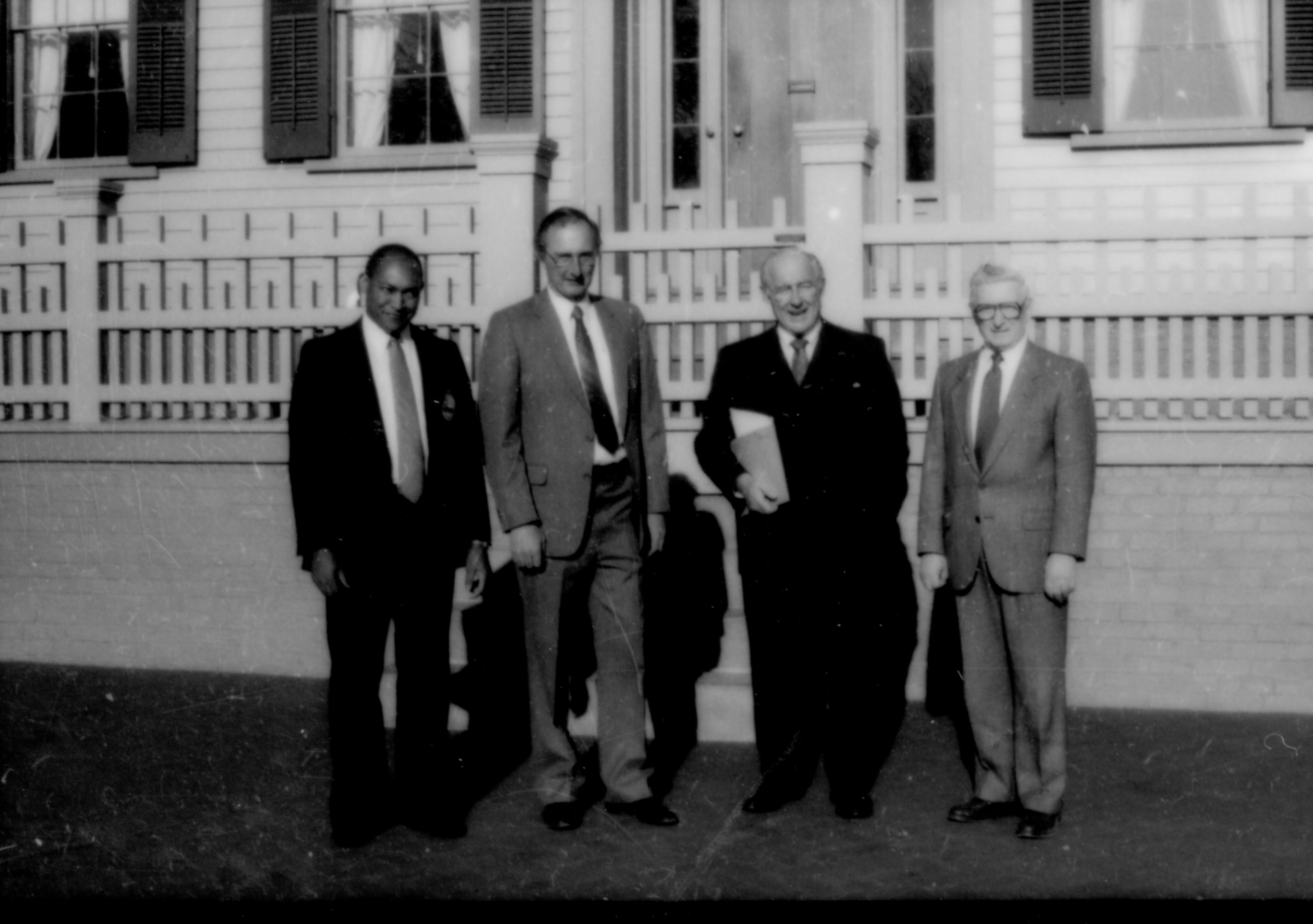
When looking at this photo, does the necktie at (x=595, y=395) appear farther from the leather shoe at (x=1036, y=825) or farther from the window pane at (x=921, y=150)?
the window pane at (x=921, y=150)

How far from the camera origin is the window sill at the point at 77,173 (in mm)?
11828

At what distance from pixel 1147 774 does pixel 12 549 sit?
6098mm

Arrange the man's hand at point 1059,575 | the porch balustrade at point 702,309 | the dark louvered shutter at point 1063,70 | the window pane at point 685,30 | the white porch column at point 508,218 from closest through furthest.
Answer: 1. the man's hand at point 1059,575
2. the porch balustrade at point 702,309
3. the white porch column at point 508,218
4. the dark louvered shutter at point 1063,70
5. the window pane at point 685,30

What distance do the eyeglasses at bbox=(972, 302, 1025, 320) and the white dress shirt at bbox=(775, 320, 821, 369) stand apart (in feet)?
2.19

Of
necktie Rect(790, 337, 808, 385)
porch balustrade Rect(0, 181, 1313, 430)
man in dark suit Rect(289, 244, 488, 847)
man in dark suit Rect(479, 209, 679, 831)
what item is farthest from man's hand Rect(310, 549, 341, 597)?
porch balustrade Rect(0, 181, 1313, 430)

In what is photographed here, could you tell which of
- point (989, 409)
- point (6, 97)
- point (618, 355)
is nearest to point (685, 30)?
point (6, 97)

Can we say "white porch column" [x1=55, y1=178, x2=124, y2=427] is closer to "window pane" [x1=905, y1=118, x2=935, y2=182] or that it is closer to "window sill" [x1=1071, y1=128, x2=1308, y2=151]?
"window pane" [x1=905, y1=118, x2=935, y2=182]

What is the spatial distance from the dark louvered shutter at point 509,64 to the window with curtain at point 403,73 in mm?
430

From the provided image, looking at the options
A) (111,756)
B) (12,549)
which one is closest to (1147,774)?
(111,756)

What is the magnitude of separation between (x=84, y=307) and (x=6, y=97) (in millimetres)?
4557

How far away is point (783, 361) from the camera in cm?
578

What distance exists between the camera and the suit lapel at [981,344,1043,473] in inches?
207

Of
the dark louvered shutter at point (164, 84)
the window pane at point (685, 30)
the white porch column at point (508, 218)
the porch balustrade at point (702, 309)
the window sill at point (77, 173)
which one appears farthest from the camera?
the window sill at point (77, 173)

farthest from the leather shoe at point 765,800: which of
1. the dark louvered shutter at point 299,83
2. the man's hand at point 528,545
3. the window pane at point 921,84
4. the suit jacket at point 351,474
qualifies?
the dark louvered shutter at point 299,83
